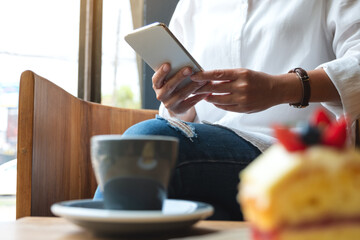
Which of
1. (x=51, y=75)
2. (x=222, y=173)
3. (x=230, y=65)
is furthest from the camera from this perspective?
(x=51, y=75)

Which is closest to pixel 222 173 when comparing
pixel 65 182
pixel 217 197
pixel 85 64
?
pixel 217 197

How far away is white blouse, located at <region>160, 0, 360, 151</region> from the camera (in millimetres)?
1010

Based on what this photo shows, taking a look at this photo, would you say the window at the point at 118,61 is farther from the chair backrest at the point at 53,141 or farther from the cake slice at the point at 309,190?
the cake slice at the point at 309,190

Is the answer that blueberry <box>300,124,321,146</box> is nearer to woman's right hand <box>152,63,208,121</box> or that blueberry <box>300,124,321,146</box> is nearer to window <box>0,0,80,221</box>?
woman's right hand <box>152,63,208,121</box>

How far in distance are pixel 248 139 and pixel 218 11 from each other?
18.0 inches

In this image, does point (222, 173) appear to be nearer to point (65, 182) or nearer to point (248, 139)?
point (248, 139)

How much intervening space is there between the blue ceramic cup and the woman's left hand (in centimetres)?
52

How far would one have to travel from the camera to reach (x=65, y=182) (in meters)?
1.19

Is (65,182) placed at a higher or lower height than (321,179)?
lower

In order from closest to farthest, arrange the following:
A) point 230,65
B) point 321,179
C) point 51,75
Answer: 1. point 321,179
2. point 230,65
3. point 51,75

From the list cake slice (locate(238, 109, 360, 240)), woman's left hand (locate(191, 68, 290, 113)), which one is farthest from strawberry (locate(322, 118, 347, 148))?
woman's left hand (locate(191, 68, 290, 113))

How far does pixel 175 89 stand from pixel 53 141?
A: 0.32m

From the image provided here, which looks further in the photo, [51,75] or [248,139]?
[51,75]

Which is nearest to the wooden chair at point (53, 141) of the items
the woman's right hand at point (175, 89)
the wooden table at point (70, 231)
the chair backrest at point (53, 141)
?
the chair backrest at point (53, 141)
